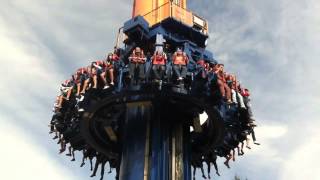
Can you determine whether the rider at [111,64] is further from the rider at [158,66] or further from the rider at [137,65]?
the rider at [158,66]

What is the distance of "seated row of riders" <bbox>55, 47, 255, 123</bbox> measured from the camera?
29688 millimetres

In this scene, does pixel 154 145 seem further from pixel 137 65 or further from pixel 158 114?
pixel 137 65

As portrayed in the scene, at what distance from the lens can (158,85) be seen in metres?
30.8

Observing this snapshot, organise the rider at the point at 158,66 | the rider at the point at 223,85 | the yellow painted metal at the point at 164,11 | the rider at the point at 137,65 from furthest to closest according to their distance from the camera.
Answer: the yellow painted metal at the point at 164,11, the rider at the point at 223,85, the rider at the point at 137,65, the rider at the point at 158,66

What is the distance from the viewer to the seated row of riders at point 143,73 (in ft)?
97.4

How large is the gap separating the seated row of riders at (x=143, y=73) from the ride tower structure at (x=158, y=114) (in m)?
0.39

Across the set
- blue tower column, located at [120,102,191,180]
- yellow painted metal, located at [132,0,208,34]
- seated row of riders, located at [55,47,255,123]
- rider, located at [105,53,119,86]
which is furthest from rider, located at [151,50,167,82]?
yellow painted metal, located at [132,0,208,34]

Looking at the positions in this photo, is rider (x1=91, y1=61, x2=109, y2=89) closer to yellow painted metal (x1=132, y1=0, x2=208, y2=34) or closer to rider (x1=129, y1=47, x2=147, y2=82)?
rider (x1=129, y1=47, x2=147, y2=82)

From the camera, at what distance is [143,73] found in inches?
1168

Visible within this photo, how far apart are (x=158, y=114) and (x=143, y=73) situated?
3994 mm

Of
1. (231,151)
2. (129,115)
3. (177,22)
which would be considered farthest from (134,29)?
(231,151)

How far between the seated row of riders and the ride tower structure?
392 millimetres

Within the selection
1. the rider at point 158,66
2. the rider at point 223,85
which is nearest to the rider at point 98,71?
the rider at point 158,66

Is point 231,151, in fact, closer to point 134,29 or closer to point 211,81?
point 211,81
